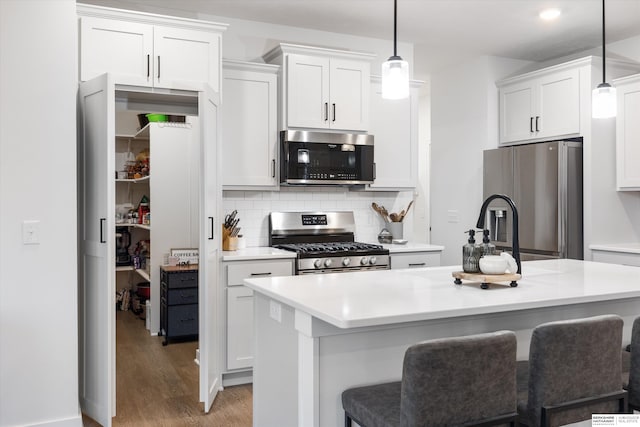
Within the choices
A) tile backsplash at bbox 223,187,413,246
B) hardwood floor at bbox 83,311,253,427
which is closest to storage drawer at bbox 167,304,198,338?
hardwood floor at bbox 83,311,253,427

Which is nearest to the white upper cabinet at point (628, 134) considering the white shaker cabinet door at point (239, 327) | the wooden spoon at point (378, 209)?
the wooden spoon at point (378, 209)

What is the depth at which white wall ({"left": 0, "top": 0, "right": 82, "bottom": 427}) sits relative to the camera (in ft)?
9.18

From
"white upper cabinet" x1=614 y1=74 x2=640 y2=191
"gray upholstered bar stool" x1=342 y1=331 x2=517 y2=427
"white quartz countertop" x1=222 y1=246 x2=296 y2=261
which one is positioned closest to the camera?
"gray upholstered bar stool" x1=342 y1=331 x2=517 y2=427

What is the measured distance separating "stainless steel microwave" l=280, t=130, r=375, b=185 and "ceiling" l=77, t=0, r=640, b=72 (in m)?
0.97

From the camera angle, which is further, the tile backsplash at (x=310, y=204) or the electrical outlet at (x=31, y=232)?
the tile backsplash at (x=310, y=204)

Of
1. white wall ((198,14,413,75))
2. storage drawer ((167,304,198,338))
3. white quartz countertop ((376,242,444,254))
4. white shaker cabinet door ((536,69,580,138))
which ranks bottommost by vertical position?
storage drawer ((167,304,198,338))

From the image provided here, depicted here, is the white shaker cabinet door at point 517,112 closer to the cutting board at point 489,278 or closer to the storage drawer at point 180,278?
the cutting board at point 489,278

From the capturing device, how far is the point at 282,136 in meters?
4.19

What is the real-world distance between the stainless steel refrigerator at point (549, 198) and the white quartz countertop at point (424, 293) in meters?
1.69

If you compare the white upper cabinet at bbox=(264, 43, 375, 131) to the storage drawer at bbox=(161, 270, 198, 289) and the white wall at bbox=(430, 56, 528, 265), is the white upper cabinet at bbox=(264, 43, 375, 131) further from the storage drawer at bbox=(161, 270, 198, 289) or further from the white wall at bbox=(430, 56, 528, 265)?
the white wall at bbox=(430, 56, 528, 265)

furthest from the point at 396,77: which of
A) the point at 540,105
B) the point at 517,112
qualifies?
the point at 517,112

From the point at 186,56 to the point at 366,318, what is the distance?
100 inches

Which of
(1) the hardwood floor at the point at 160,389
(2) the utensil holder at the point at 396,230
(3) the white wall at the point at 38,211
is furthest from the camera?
(2) the utensil holder at the point at 396,230

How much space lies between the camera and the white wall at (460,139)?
5453mm
